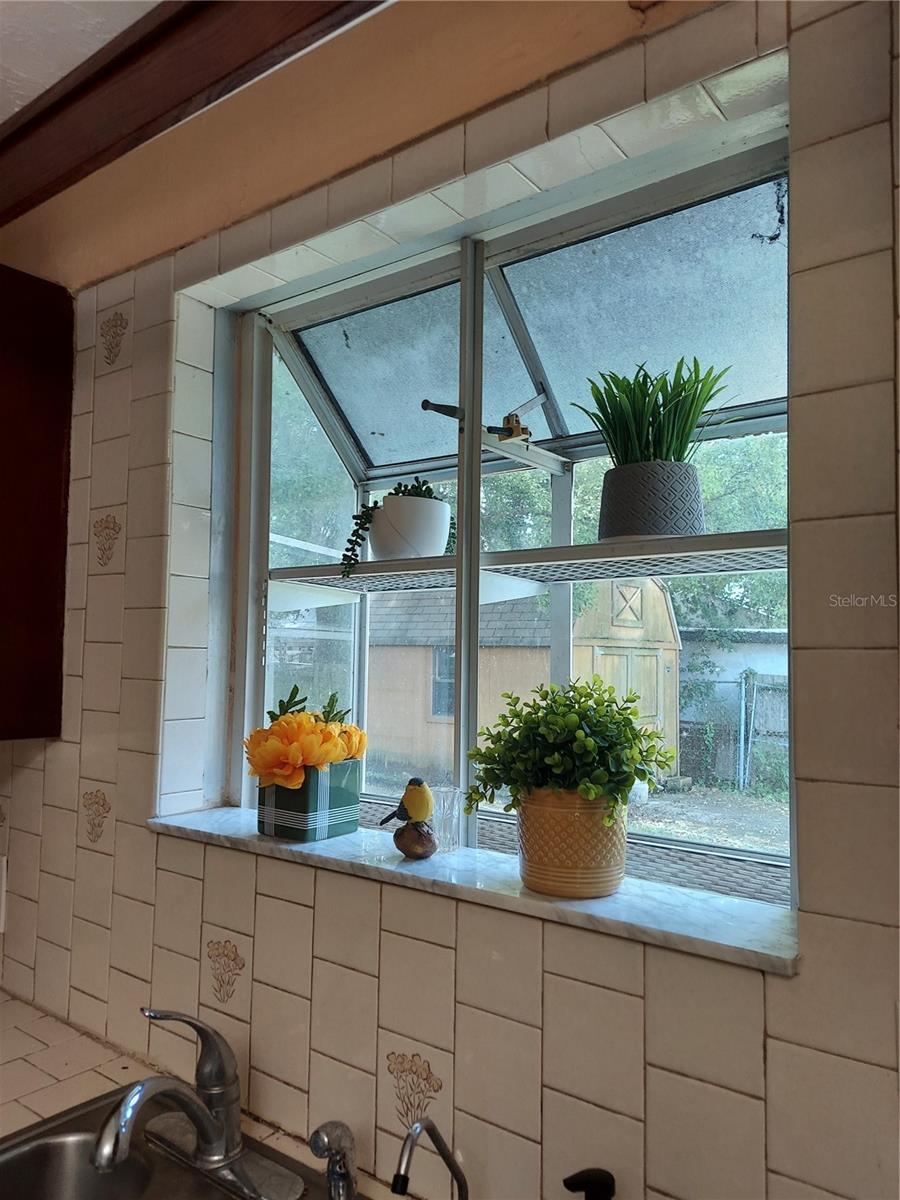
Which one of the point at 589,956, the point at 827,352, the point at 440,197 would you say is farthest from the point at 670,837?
the point at 440,197

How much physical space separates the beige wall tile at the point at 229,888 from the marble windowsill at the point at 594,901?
21 millimetres

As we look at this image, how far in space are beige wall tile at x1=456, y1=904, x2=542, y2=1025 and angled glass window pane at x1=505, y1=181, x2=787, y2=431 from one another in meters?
0.74

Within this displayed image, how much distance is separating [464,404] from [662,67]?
0.53 m

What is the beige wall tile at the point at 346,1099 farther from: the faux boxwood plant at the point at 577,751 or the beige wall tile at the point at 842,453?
the beige wall tile at the point at 842,453

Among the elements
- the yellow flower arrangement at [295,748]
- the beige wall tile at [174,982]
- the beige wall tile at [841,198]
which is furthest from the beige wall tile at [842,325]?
the beige wall tile at [174,982]

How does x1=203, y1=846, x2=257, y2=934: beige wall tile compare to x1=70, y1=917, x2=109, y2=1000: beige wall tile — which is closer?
x1=203, y1=846, x2=257, y2=934: beige wall tile

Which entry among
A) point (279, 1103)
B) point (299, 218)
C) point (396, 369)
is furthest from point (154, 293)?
point (279, 1103)

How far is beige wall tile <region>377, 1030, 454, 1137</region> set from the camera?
1.07 meters

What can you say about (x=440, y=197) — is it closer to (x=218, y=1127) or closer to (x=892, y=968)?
(x=892, y=968)

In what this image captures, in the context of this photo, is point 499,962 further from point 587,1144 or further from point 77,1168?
point 77,1168

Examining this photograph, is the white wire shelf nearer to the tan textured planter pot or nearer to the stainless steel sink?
the tan textured planter pot

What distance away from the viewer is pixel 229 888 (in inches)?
53.2

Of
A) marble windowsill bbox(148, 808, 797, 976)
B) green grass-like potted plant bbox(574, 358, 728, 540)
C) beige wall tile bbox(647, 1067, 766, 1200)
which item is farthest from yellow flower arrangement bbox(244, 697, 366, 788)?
beige wall tile bbox(647, 1067, 766, 1200)

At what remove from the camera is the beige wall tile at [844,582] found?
817 mm
